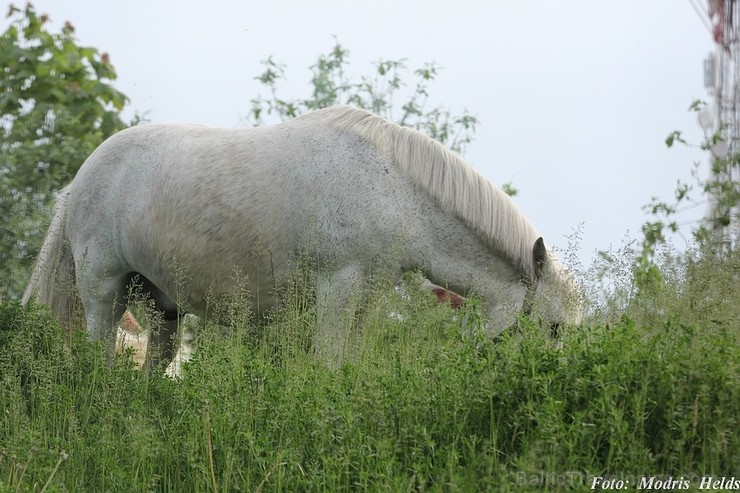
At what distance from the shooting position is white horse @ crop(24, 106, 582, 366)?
20.4 ft

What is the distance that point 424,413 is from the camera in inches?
177

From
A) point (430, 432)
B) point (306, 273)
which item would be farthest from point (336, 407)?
point (306, 273)

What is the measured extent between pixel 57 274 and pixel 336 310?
7.83 feet

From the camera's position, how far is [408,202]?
627 centimetres

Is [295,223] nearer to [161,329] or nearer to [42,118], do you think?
[161,329]

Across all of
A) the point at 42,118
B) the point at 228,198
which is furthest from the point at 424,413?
the point at 42,118

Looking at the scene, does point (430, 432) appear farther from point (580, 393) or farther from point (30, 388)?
point (30, 388)

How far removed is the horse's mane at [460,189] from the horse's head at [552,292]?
0.06 metres

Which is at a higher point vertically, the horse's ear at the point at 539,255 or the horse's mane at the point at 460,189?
the horse's mane at the point at 460,189

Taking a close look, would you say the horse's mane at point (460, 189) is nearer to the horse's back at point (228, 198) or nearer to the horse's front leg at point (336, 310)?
the horse's back at point (228, 198)

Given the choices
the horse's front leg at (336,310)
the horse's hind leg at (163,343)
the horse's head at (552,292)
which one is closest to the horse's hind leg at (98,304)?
the horse's hind leg at (163,343)

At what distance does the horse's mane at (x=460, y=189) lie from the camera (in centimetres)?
623

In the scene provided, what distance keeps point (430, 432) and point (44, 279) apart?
154 inches

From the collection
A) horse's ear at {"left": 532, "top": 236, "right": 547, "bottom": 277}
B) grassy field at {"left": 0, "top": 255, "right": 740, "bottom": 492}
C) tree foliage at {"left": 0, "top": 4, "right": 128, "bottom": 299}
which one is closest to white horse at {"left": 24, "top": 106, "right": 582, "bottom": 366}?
→ horse's ear at {"left": 532, "top": 236, "right": 547, "bottom": 277}
